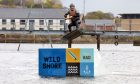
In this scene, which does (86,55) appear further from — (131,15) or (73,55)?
(131,15)

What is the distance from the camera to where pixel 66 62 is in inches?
854

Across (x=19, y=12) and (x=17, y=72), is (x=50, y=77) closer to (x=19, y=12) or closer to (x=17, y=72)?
(x=17, y=72)

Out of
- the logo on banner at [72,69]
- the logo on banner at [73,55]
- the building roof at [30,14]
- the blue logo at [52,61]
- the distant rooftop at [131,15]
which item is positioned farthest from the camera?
the distant rooftop at [131,15]

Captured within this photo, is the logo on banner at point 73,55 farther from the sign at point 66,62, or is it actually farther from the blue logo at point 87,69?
the blue logo at point 87,69

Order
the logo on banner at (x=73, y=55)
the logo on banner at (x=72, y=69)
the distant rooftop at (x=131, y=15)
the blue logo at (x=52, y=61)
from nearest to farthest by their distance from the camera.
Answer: the blue logo at (x=52, y=61), the logo on banner at (x=73, y=55), the logo on banner at (x=72, y=69), the distant rooftop at (x=131, y=15)

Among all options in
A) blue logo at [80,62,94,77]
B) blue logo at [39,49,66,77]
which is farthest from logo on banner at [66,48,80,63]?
blue logo at [80,62,94,77]

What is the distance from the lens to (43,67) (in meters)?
21.7

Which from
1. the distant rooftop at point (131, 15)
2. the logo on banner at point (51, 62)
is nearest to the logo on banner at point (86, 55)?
the logo on banner at point (51, 62)

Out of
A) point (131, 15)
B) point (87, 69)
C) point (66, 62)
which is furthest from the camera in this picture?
point (131, 15)

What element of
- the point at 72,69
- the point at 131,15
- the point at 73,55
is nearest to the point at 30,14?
the point at 131,15

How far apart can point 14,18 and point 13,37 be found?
25569 mm

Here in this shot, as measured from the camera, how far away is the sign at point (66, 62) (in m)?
21.5

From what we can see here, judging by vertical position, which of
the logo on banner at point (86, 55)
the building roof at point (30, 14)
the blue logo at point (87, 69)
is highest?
the logo on banner at point (86, 55)

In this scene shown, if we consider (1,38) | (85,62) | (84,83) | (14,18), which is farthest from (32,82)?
(14,18)
